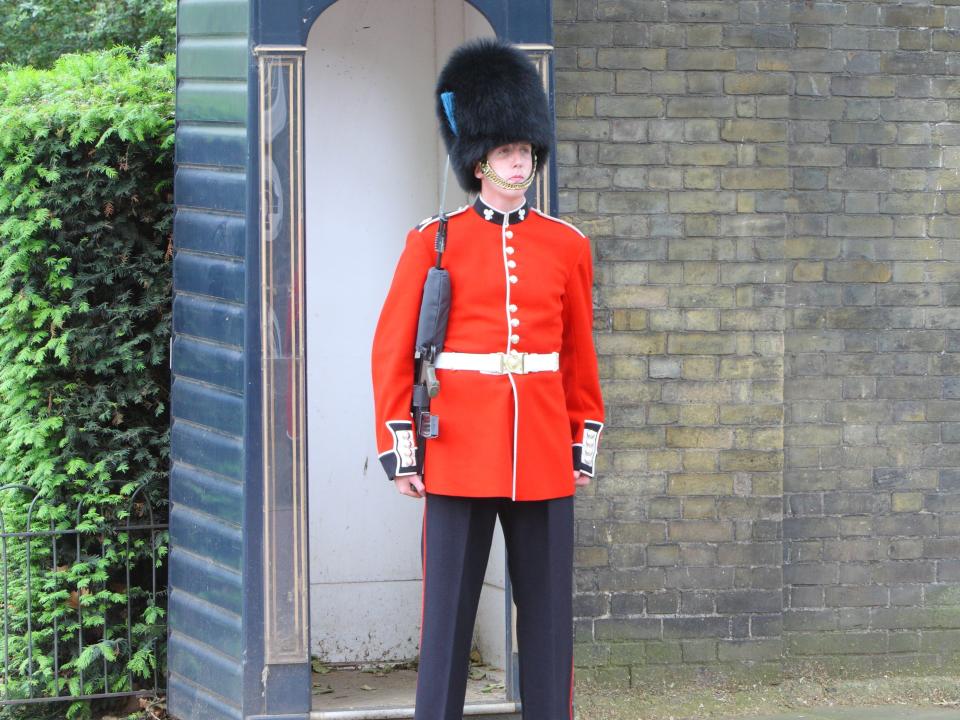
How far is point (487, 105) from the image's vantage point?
3205 millimetres

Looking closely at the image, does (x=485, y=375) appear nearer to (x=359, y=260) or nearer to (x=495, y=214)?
(x=495, y=214)

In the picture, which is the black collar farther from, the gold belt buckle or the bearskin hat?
the gold belt buckle

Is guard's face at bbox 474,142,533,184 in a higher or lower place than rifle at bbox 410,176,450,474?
higher

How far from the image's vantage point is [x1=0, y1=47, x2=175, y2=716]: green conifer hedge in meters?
4.45

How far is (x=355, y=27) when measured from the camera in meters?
4.45

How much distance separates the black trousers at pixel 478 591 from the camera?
10.8 feet

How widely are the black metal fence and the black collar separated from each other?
183 centimetres

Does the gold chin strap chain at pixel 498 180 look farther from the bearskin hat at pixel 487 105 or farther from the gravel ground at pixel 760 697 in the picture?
the gravel ground at pixel 760 697

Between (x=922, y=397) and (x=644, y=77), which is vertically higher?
(x=644, y=77)

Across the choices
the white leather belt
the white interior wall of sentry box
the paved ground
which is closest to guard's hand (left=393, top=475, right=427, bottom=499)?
the white leather belt

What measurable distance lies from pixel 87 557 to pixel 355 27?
6.60 feet

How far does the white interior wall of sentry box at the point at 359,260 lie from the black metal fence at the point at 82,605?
582 mm

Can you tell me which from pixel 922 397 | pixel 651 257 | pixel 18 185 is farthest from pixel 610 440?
pixel 18 185

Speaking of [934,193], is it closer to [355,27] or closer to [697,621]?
[697,621]
